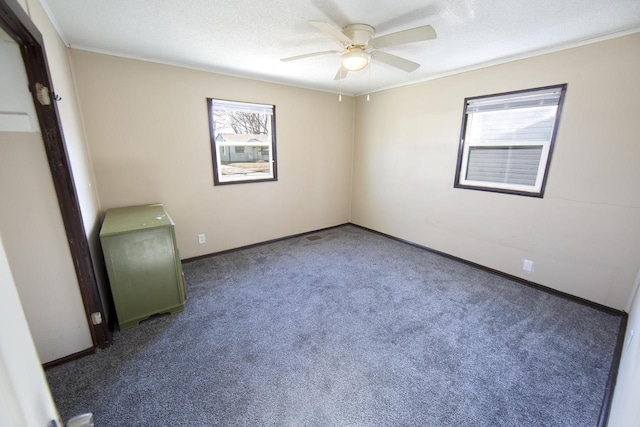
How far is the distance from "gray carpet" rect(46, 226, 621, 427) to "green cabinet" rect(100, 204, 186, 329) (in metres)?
0.15

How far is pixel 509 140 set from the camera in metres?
2.89

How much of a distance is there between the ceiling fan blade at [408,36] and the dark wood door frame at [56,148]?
6.61 feet

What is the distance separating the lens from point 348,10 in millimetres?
1813

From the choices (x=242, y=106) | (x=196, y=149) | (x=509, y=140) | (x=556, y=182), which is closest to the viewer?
(x=556, y=182)

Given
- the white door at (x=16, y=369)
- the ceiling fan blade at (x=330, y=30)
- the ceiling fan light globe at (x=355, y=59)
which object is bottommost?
the white door at (x=16, y=369)

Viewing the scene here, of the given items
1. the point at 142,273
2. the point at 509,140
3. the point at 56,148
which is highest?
the point at 509,140

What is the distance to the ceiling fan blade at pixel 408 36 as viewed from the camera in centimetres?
168

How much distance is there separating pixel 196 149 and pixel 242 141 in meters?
0.62

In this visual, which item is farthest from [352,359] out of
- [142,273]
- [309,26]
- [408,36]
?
[309,26]

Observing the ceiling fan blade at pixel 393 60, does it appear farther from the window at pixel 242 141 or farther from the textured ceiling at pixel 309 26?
the window at pixel 242 141

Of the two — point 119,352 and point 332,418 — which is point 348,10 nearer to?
point 332,418

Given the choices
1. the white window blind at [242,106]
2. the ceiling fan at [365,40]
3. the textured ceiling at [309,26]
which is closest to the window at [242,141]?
the white window blind at [242,106]

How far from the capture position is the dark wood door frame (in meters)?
1.31

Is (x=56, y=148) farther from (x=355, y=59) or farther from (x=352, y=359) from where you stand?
(x=352, y=359)
